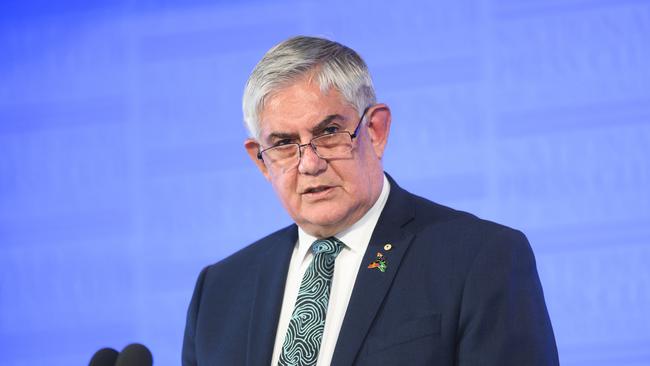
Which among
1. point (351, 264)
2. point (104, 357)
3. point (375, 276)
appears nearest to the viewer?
point (104, 357)

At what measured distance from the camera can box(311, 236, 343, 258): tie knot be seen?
280 cm

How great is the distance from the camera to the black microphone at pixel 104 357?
1946mm

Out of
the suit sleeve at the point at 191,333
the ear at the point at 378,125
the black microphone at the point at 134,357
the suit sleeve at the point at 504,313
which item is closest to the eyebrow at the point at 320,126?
the ear at the point at 378,125

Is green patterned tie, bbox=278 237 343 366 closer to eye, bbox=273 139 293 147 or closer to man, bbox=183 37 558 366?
man, bbox=183 37 558 366

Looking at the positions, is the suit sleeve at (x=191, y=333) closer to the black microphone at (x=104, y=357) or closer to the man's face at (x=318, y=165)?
the man's face at (x=318, y=165)

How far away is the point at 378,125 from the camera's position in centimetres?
287

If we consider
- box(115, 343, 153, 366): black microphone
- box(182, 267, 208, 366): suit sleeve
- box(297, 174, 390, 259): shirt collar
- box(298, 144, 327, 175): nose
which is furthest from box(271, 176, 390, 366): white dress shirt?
box(115, 343, 153, 366): black microphone

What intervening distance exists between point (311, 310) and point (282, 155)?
42 centimetres

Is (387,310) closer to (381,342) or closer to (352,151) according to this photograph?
(381,342)

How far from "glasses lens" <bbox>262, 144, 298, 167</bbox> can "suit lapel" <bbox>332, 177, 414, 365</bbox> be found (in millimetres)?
299

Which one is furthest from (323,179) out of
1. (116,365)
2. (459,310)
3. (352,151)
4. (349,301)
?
(116,365)

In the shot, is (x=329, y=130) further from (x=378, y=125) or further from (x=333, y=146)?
(x=378, y=125)

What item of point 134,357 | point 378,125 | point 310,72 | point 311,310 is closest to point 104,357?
point 134,357

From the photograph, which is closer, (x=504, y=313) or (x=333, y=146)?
(x=504, y=313)
